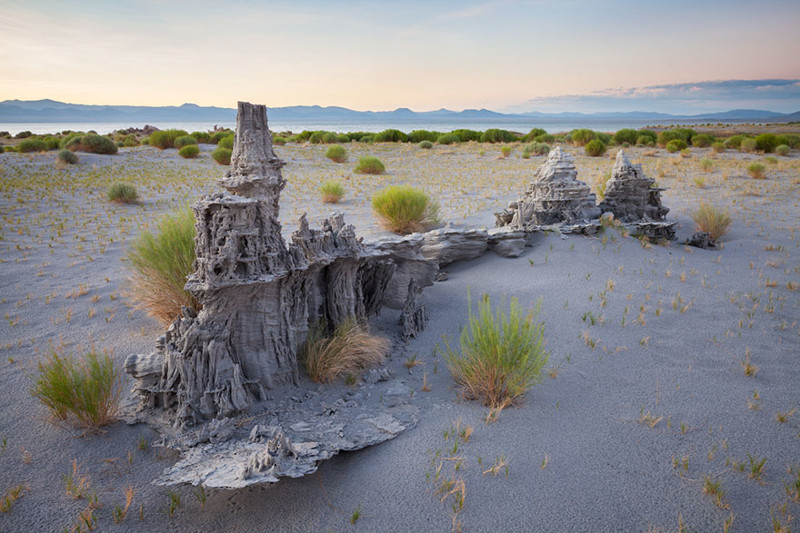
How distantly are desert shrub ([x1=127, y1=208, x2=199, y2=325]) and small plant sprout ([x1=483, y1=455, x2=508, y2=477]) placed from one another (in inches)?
146

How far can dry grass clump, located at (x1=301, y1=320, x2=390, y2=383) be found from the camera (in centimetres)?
424

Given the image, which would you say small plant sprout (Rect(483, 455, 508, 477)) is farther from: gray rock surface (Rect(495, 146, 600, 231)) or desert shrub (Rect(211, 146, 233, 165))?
desert shrub (Rect(211, 146, 233, 165))

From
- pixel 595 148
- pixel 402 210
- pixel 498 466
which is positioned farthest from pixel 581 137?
pixel 498 466

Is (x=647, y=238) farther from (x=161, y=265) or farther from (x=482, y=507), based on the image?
(x=161, y=265)

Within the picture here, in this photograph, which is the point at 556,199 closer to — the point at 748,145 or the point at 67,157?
the point at 67,157

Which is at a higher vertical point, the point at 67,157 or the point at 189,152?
the point at 189,152

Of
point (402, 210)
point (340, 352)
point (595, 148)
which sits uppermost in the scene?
point (595, 148)

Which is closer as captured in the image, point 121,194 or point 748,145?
point 121,194

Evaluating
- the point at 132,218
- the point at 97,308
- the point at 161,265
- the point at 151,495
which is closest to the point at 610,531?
the point at 151,495

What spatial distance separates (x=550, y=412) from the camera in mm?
3760

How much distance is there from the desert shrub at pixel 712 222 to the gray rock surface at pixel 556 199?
96.7 inches

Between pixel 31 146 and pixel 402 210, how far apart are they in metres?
26.1

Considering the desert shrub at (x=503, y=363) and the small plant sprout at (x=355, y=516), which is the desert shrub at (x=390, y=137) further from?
the small plant sprout at (x=355, y=516)

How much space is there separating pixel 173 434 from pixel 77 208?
1096 centimetres
